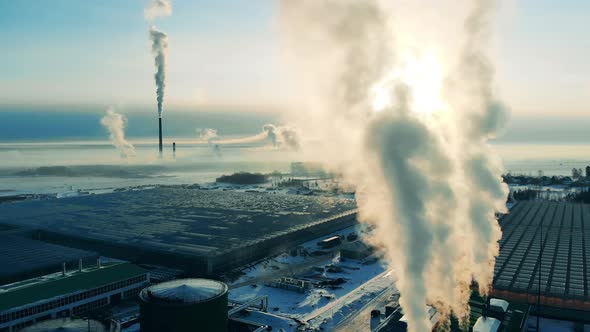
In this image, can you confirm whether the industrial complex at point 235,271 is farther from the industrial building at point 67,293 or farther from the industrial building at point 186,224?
the industrial building at point 186,224

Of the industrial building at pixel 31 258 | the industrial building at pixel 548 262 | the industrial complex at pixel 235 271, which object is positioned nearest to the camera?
the industrial complex at pixel 235 271

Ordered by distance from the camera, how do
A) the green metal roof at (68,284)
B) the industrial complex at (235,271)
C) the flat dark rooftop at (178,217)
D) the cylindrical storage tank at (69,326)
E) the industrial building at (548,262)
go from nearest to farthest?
the cylindrical storage tank at (69,326), the industrial complex at (235,271), the green metal roof at (68,284), the industrial building at (548,262), the flat dark rooftop at (178,217)

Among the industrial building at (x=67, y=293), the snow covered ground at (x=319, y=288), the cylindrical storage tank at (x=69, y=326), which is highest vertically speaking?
the cylindrical storage tank at (x=69, y=326)

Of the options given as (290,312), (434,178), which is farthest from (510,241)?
(434,178)

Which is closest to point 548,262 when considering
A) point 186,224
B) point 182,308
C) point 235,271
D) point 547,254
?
point 547,254

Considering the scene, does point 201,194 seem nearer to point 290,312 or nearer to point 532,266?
point 290,312

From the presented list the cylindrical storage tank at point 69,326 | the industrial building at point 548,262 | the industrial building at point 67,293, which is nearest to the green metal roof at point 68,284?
the industrial building at point 67,293

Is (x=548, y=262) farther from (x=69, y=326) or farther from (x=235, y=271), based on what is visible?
(x=69, y=326)
